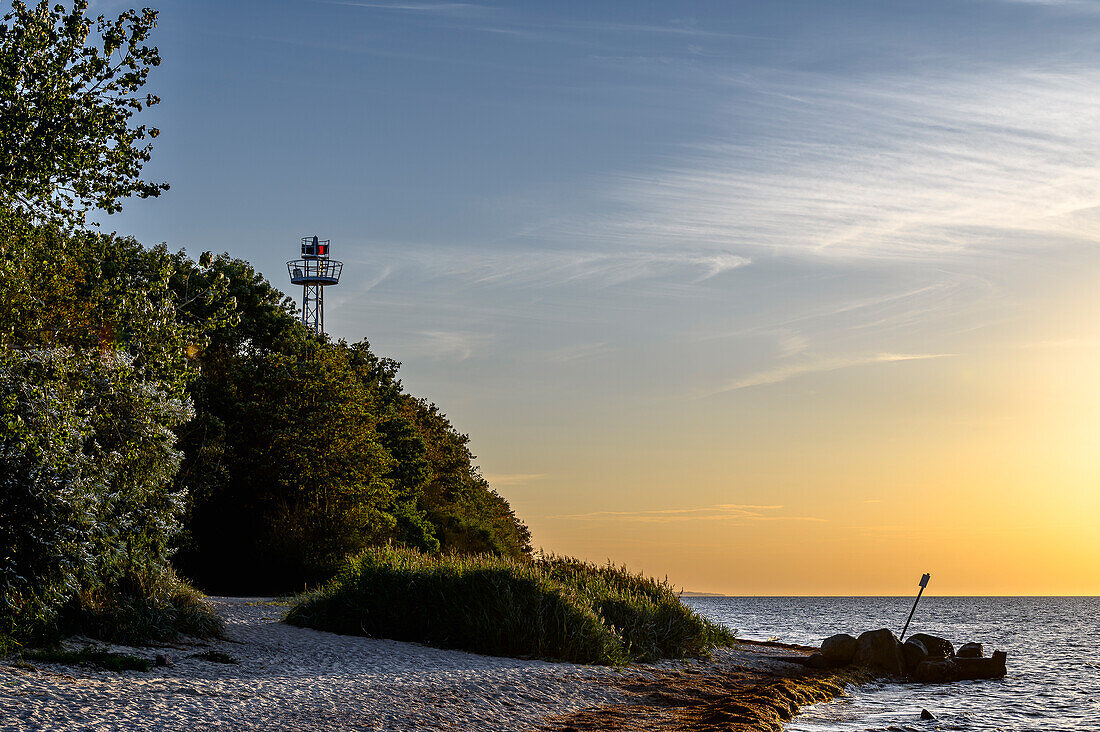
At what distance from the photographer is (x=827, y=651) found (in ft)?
91.6

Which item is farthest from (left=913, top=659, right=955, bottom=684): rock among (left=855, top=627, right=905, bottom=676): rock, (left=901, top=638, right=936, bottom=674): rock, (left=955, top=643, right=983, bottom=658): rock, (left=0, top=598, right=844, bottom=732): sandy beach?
(left=0, top=598, right=844, bottom=732): sandy beach

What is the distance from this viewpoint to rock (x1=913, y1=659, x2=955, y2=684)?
27250mm

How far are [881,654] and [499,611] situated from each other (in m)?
14.4

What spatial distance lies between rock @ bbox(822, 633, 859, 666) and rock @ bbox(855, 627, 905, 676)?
190 mm

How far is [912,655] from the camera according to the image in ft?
93.7

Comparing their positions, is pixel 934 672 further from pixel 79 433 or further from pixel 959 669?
pixel 79 433

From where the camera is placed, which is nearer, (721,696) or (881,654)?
(721,696)

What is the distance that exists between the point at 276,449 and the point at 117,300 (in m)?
22.7

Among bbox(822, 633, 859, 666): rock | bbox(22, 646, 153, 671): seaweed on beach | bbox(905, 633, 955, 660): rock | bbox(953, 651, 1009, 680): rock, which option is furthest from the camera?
bbox(905, 633, 955, 660): rock

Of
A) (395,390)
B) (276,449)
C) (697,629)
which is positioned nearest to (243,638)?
(697,629)

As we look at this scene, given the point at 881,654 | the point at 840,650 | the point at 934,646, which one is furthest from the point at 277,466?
the point at 934,646

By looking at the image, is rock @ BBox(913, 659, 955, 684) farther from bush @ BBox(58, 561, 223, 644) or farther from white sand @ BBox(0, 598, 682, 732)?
bush @ BBox(58, 561, 223, 644)

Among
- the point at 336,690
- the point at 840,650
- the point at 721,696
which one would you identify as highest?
the point at 336,690

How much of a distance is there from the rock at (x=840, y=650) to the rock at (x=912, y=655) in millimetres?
1547
